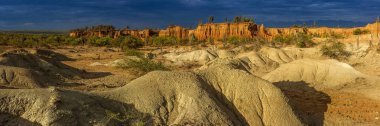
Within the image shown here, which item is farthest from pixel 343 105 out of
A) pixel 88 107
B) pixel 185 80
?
pixel 88 107

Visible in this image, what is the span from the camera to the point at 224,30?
3388 inches

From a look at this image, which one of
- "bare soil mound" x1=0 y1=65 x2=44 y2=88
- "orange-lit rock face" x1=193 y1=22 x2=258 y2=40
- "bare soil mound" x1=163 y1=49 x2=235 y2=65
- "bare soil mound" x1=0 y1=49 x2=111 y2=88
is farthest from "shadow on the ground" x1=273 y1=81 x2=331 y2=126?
"orange-lit rock face" x1=193 y1=22 x2=258 y2=40

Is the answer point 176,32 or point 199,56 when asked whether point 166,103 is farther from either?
point 176,32

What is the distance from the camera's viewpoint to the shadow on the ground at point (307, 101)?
14206mm

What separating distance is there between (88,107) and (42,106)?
1044mm

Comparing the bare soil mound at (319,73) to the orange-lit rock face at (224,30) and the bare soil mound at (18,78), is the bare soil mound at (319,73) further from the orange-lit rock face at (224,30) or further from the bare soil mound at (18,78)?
the orange-lit rock face at (224,30)

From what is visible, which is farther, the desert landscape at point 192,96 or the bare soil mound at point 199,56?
the bare soil mound at point 199,56

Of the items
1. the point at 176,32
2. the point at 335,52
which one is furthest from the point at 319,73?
the point at 176,32

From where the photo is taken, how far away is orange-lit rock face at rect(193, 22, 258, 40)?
83.6 m

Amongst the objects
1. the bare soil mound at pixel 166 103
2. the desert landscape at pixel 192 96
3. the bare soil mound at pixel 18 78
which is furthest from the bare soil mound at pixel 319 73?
the bare soil mound at pixel 18 78

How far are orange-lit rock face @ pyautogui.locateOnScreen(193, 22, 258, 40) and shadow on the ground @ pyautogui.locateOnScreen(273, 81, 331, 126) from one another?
197ft

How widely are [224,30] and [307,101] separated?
224 ft

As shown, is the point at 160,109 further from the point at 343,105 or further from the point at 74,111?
the point at 343,105

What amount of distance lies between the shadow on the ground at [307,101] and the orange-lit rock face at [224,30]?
59.9 m
